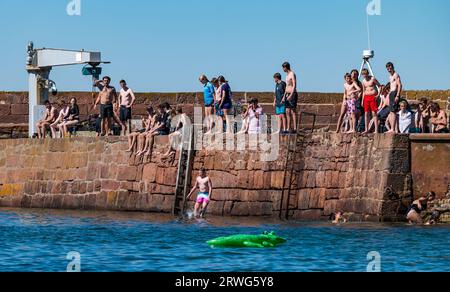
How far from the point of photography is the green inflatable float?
1177 inches

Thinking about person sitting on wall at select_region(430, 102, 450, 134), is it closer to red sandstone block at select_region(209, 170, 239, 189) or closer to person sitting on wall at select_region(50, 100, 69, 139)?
red sandstone block at select_region(209, 170, 239, 189)

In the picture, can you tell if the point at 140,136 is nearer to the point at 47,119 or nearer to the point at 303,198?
the point at 47,119

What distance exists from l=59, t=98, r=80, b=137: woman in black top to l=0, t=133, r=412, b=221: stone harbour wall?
1.20 ft

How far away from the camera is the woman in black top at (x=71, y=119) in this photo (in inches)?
1597

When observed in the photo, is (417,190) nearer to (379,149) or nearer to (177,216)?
(379,149)

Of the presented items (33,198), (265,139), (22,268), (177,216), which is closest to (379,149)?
(265,139)

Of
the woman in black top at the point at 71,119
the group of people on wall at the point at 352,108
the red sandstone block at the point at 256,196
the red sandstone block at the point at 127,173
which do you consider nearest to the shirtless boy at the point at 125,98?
the group of people on wall at the point at 352,108

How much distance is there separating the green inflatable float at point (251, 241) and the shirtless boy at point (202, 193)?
5.42m

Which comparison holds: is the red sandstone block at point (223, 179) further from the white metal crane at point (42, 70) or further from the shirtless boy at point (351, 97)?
the white metal crane at point (42, 70)

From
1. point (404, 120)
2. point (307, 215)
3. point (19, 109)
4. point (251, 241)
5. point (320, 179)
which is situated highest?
point (404, 120)

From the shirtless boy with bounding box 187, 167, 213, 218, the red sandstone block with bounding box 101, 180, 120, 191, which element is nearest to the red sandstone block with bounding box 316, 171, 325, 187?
the shirtless boy with bounding box 187, 167, 213, 218

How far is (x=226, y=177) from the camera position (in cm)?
3659

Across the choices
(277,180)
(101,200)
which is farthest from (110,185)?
(277,180)

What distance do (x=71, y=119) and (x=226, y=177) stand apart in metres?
5.97
